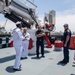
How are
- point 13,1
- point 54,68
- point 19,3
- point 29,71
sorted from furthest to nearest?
point 19,3
point 13,1
point 54,68
point 29,71

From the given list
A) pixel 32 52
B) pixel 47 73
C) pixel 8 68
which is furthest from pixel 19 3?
pixel 47 73

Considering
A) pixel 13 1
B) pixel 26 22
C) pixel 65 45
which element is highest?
pixel 13 1

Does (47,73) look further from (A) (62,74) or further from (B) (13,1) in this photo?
(B) (13,1)

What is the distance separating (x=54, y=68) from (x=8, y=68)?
163 centimetres

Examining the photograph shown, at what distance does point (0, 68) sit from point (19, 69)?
726mm

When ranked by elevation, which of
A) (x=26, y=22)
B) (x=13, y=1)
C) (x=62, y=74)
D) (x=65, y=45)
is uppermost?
(x=13, y=1)

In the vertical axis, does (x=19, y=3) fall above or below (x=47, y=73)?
above

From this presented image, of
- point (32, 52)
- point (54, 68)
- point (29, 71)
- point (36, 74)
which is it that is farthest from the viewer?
point (32, 52)

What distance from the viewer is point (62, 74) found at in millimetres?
5406

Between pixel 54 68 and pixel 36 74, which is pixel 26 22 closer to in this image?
pixel 54 68

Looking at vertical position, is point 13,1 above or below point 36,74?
above

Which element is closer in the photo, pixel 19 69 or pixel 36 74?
pixel 36 74

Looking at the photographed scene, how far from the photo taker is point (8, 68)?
20.0 ft

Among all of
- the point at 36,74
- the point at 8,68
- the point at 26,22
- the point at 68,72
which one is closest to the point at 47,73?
the point at 36,74
